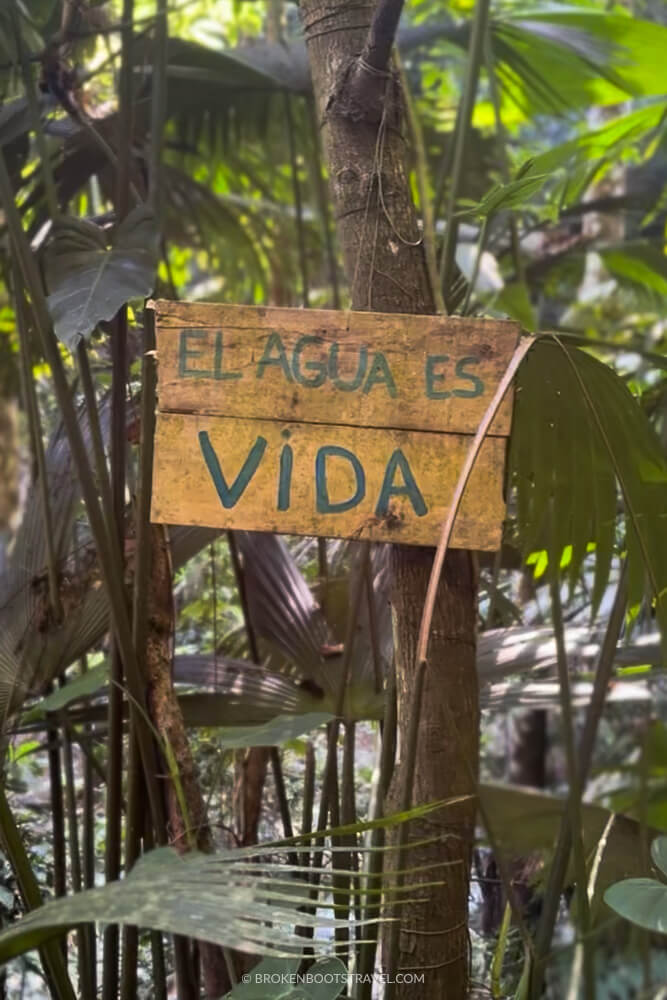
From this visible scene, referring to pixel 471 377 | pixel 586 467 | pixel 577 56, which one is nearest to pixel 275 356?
pixel 471 377

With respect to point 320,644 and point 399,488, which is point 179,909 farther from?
point 320,644

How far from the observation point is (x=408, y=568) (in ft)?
2.02

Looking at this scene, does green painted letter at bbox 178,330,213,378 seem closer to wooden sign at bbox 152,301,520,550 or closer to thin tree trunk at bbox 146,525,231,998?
wooden sign at bbox 152,301,520,550

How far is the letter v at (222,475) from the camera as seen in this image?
1.95 ft

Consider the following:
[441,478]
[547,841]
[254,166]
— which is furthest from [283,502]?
[254,166]

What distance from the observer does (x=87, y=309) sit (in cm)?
60

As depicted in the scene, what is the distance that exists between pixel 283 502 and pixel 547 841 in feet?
0.89

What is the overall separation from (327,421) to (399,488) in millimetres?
66

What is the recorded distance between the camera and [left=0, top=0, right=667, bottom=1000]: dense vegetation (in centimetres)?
45

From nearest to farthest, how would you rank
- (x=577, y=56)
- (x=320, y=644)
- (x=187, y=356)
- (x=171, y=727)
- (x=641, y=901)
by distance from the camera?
1. (x=641, y=901)
2. (x=187, y=356)
3. (x=171, y=727)
4. (x=320, y=644)
5. (x=577, y=56)

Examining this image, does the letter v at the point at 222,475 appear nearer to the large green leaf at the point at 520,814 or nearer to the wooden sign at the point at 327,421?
the wooden sign at the point at 327,421

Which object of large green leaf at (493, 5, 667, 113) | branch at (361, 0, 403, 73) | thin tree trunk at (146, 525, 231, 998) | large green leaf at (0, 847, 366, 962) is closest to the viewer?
large green leaf at (0, 847, 366, 962)

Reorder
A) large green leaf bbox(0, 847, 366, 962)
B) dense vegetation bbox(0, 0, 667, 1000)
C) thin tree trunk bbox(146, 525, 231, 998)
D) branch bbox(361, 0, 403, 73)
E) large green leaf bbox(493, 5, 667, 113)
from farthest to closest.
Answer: large green leaf bbox(493, 5, 667, 113)
thin tree trunk bbox(146, 525, 231, 998)
branch bbox(361, 0, 403, 73)
dense vegetation bbox(0, 0, 667, 1000)
large green leaf bbox(0, 847, 366, 962)

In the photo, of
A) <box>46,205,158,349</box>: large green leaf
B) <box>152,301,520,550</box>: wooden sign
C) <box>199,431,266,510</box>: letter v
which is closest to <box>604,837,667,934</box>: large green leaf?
<box>152,301,520,550</box>: wooden sign
